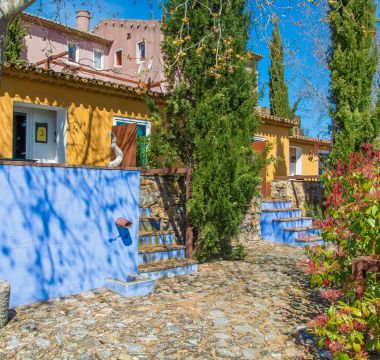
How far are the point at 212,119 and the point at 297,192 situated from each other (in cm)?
700

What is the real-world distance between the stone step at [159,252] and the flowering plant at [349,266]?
362 centimetres

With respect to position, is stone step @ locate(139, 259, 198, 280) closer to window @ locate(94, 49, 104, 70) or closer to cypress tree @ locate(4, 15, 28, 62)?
cypress tree @ locate(4, 15, 28, 62)

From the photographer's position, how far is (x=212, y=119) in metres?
8.04

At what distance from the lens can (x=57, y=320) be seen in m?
4.86

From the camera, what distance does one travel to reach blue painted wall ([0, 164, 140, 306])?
5270 mm

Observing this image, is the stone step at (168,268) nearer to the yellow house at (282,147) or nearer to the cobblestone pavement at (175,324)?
the cobblestone pavement at (175,324)

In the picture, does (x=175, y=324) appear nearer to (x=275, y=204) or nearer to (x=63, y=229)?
(x=63, y=229)

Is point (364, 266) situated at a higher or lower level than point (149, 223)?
higher

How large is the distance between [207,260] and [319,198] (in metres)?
7.74

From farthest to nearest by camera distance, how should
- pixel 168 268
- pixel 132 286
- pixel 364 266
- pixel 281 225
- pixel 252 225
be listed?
pixel 281 225, pixel 252 225, pixel 168 268, pixel 132 286, pixel 364 266

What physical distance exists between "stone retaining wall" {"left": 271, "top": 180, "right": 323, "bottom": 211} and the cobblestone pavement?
697 centimetres

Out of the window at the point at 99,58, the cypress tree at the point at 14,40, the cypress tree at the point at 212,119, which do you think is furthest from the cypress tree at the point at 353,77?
the window at the point at 99,58

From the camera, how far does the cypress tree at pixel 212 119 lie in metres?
7.95

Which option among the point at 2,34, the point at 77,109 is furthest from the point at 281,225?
the point at 2,34
